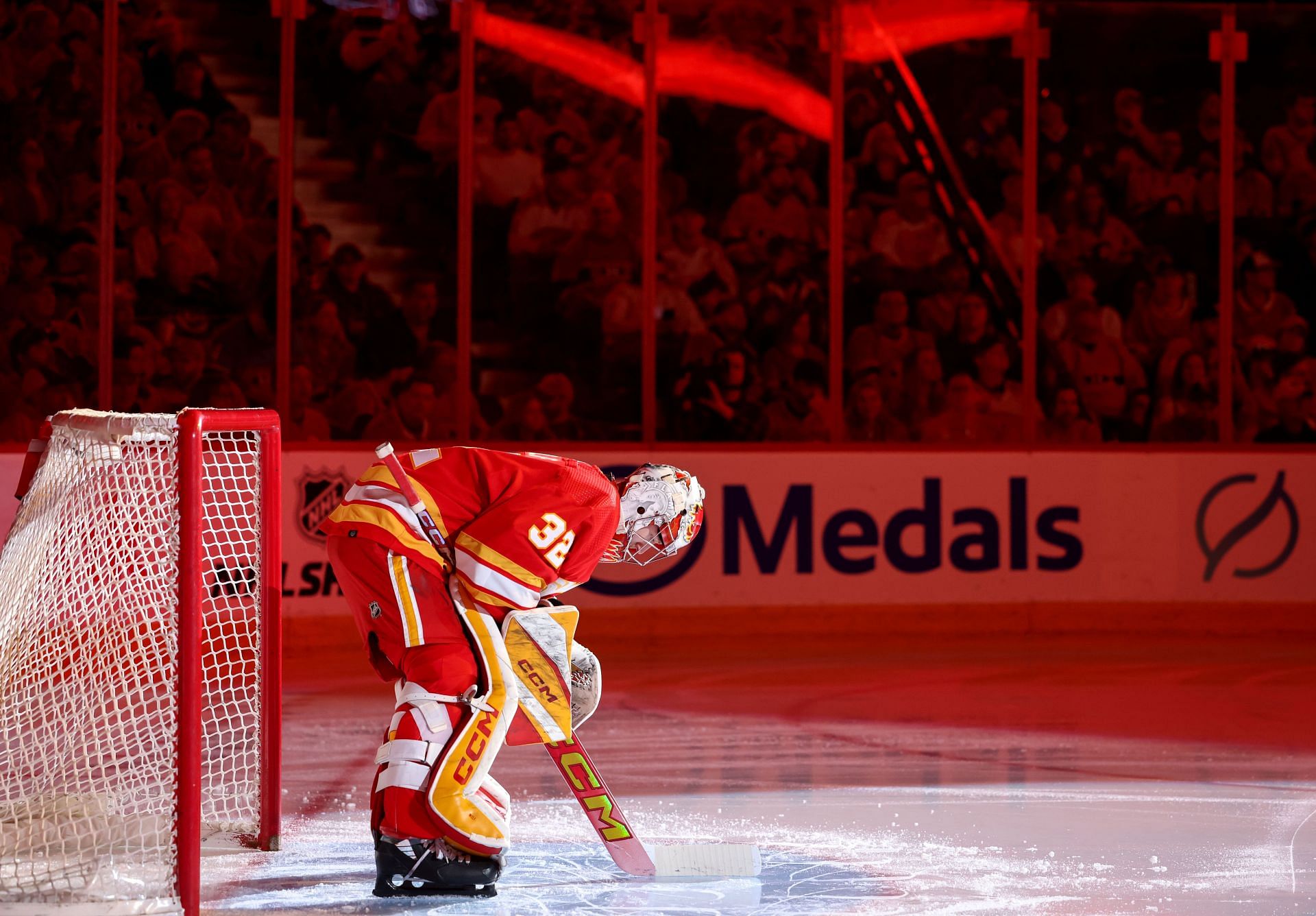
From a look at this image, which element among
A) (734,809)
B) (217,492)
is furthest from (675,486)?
(217,492)

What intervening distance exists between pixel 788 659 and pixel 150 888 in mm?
4242

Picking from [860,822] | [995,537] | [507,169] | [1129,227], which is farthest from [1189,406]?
[860,822]

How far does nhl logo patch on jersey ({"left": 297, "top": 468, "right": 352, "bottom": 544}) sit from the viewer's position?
7078 millimetres

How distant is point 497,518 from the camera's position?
325 cm

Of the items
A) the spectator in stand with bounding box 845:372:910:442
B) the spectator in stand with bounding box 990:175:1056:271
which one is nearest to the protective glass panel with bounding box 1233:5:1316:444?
the spectator in stand with bounding box 990:175:1056:271

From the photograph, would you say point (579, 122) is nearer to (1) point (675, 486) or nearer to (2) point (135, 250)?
(2) point (135, 250)

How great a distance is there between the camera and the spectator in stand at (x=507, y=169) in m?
7.86

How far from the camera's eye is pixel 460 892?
333cm

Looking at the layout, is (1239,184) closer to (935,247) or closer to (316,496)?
(935,247)

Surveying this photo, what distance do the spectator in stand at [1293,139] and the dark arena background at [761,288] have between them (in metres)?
0.02

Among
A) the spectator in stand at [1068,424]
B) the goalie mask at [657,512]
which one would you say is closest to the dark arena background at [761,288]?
the spectator in stand at [1068,424]

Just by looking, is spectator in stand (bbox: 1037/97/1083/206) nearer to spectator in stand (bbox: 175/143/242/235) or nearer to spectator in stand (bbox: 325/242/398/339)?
spectator in stand (bbox: 325/242/398/339)

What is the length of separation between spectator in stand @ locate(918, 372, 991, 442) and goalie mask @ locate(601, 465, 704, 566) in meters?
4.77

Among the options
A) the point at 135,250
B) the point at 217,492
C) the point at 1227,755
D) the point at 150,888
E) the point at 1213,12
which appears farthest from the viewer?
the point at 1213,12
